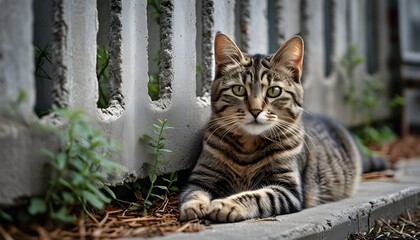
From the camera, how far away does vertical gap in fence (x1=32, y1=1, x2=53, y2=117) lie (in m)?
3.33

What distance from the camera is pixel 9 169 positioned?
2605mm

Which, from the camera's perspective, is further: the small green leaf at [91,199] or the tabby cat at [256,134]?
the tabby cat at [256,134]

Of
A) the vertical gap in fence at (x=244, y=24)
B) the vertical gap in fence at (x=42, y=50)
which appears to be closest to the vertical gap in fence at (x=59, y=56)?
the vertical gap in fence at (x=42, y=50)

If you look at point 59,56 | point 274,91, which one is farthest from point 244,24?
point 59,56

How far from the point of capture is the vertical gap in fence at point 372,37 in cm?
767

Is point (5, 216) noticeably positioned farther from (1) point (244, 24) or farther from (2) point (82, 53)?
(1) point (244, 24)

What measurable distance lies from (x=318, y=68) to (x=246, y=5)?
5.41ft

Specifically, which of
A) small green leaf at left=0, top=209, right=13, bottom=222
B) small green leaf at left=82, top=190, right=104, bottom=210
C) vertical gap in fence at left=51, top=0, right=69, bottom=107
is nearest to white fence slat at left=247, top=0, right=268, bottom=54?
vertical gap in fence at left=51, top=0, right=69, bottom=107

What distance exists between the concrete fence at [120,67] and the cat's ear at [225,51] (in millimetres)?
238

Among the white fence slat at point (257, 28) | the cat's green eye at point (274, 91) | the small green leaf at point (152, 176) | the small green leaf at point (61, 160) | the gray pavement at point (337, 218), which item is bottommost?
the gray pavement at point (337, 218)

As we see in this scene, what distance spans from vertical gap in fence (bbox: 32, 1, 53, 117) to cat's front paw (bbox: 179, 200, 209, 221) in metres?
0.88

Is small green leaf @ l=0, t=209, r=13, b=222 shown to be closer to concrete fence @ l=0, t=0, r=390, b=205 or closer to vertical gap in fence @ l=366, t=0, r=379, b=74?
concrete fence @ l=0, t=0, r=390, b=205

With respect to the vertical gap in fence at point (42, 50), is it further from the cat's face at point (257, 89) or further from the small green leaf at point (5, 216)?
the cat's face at point (257, 89)

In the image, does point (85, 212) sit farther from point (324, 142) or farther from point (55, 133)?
point (324, 142)
